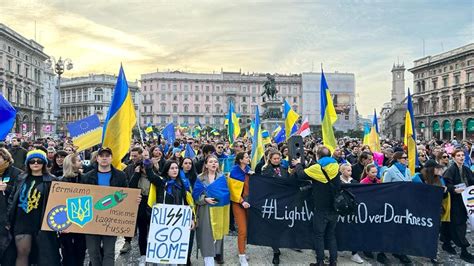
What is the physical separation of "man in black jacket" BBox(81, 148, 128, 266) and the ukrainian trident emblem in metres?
0.22

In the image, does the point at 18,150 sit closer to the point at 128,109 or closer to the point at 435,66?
the point at 128,109

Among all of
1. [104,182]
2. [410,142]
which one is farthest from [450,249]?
[104,182]

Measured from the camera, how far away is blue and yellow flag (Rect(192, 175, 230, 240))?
218 inches

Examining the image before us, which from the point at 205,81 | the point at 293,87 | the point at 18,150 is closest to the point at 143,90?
the point at 205,81

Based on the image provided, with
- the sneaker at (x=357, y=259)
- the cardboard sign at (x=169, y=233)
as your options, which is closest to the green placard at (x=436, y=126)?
the sneaker at (x=357, y=259)

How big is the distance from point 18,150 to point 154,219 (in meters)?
6.21

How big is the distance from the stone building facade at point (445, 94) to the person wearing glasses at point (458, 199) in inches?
2355

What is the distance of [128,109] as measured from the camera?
596 cm

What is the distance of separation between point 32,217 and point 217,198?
2.43 m

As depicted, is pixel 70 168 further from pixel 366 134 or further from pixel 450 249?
pixel 366 134

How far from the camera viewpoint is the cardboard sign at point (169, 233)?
16.7 ft

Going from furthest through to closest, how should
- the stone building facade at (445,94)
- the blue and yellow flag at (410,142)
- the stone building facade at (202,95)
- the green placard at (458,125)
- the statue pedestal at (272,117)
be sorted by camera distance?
the stone building facade at (202,95)
the green placard at (458,125)
the stone building facade at (445,94)
the statue pedestal at (272,117)
the blue and yellow flag at (410,142)

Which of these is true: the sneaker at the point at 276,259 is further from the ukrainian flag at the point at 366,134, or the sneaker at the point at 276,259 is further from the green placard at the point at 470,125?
the green placard at the point at 470,125

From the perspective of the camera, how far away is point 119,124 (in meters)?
5.79
